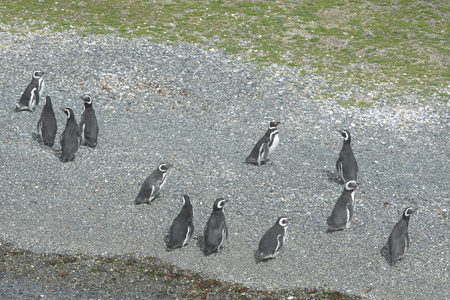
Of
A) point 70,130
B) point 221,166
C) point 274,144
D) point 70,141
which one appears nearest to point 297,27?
point 274,144

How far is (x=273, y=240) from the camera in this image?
387 inches

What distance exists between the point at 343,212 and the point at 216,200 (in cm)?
230

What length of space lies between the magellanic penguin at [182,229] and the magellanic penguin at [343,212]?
2505 mm

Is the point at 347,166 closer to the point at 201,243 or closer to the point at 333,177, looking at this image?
the point at 333,177

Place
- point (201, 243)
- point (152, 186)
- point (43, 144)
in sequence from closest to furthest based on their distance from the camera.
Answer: point (201, 243)
point (152, 186)
point (43, 144)

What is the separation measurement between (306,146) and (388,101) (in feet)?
11.1

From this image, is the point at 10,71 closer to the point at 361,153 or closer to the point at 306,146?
the point at 306,146

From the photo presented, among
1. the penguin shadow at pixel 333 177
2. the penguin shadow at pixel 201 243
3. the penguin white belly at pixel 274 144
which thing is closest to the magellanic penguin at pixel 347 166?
the penguin shadow at pixel 333 177

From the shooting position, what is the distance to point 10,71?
16438mm

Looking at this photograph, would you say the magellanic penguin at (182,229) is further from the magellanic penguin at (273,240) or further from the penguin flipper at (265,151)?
the penguin flipper at (265,151)

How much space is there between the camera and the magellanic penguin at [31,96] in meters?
14.3

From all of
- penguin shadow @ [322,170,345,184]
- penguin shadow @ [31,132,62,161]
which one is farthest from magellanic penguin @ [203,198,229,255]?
penguin shadow @ [31,132,62,161]

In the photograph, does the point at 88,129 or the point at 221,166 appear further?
the point at 88,129

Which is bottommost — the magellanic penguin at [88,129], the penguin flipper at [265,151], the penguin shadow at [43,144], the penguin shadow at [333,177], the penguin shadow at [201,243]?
the penguin shadow at [333,177]
